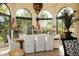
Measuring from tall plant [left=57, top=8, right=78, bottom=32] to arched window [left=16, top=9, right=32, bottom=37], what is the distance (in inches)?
17.9

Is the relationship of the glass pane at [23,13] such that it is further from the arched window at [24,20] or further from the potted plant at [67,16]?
the potted plant at [67,16]

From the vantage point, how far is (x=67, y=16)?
2.89 metres

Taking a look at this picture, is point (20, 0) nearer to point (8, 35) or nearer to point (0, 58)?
point (8, 35)

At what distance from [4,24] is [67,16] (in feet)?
3.16

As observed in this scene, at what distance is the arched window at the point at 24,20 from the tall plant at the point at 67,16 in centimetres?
45

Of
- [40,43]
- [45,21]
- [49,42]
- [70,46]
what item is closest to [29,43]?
[40,43]

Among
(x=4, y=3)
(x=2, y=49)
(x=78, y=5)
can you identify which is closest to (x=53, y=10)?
(x=78, y=5)

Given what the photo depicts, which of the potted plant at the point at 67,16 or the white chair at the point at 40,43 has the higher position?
the potted plant at the point at 67,16

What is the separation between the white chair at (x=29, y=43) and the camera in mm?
2898

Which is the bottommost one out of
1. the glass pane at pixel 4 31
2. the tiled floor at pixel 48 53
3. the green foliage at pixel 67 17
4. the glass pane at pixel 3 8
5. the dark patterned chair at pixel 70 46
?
the tiled floor at pixel 48 53

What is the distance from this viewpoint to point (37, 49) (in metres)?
2.91

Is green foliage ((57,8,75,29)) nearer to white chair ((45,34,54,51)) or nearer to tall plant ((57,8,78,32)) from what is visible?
tall plant ((57,8,78,32))

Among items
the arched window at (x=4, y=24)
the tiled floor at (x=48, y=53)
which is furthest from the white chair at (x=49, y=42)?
the arched window at (x=4, y=24)

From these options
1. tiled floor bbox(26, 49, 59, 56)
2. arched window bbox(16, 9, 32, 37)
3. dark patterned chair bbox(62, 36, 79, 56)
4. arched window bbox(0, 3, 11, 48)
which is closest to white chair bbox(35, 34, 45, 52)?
tiled floor bbox(26, 49, 59, 56)
